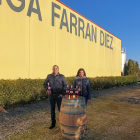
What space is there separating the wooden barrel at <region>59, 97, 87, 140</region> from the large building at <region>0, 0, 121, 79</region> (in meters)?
5.78

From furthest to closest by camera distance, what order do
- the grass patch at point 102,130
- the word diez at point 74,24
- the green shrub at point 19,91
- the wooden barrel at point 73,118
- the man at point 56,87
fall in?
the word diez at point 74,24
the green shrub at point 19,91
the man at point 56,87
the grass patch at point 102,130
the wooden barrel at point 73,118

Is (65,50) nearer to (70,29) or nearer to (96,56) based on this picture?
(70,29)

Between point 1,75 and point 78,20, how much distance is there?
9321mm

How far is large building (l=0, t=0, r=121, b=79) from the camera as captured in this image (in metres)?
8.47

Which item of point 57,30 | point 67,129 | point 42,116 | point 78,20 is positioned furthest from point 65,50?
point 67,129

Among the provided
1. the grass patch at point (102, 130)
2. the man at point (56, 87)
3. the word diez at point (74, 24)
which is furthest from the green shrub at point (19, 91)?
the word diez at point (74, 24)

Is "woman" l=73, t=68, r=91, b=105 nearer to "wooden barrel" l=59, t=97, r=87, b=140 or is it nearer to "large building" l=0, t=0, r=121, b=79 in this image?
"wooden barrel" l=59, t=97, r=87, b=140

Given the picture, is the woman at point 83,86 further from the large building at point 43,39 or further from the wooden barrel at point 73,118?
the large building at point 43,39

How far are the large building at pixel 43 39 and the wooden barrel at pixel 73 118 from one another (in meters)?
5.78

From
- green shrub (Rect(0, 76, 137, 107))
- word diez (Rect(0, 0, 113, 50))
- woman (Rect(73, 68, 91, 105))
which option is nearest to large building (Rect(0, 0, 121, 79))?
word diez (Rect(0, 0, 113, 50))

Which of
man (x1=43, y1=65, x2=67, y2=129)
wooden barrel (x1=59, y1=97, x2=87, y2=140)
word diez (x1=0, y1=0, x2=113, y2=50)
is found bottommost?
wooden barrel (x1=59, y1=97, x2=87, y2=140)

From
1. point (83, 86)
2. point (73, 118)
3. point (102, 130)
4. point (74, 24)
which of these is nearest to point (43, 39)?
point (74, 24)

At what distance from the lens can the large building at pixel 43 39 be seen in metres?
8.47

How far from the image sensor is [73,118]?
3502mm
